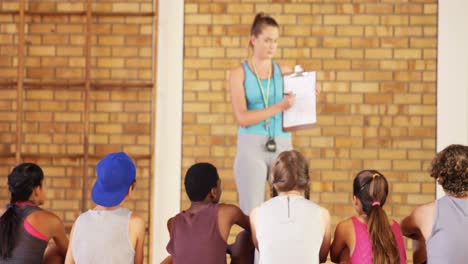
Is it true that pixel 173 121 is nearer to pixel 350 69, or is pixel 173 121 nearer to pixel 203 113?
pixel 203 113

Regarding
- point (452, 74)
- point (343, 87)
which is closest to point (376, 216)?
point (343, 87)

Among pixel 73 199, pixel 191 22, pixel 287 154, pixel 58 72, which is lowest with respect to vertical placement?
pixel 73 199

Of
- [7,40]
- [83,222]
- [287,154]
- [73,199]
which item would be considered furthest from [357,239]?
[7,40]

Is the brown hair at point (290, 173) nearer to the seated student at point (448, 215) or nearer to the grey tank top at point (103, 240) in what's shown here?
the seated student at point (448, 215)

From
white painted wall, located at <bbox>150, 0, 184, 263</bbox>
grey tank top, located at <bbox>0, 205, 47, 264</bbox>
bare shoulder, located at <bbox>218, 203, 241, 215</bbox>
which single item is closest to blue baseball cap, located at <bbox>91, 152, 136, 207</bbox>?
grey tank top, located at <bbox>0, 205, 47, 264</bbox>

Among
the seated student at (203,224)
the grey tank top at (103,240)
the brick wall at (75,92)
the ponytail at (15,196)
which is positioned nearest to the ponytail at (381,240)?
the seated student at (203,224)

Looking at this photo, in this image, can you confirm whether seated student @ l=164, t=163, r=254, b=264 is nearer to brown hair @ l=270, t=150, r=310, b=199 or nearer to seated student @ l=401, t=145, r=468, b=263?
brown hair @ l=270, t=150, r=310, b=199

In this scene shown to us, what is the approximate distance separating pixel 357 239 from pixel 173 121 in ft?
8.59

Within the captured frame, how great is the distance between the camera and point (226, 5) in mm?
5410

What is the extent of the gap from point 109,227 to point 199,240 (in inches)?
15.6

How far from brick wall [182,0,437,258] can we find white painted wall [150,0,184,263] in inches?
2.6

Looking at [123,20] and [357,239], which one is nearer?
[357,239]

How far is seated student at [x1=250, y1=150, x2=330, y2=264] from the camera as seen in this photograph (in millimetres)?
2885

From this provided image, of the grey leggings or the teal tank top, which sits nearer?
the grey leggings
